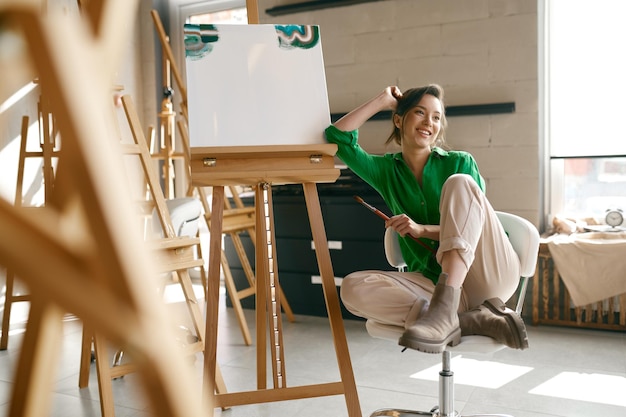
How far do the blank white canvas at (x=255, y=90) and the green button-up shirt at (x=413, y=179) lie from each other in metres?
0.11

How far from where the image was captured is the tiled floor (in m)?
2.22

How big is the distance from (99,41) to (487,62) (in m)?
3.42

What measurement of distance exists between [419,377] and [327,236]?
1.13 metres

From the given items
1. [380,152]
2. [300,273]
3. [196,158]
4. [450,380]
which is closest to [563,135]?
[380,152]

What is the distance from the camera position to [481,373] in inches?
101

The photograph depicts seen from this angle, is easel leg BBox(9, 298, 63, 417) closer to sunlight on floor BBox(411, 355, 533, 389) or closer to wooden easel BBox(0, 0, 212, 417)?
wooden easel BBox(0, 0, 212, 417)

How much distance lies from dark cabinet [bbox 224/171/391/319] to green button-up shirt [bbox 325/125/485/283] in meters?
1.19

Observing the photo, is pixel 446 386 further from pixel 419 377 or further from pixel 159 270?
pixel 159 270

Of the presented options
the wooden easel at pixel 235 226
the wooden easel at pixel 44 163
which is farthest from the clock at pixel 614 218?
the wooden easel at pixel 44 163

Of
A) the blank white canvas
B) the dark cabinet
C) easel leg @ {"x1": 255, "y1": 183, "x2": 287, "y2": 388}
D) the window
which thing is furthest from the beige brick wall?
easel leg @ {"x1": 255, "y1": 183, "x2": 287, "y2": 388}

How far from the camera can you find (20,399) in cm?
34

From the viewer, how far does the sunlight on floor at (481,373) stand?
2.45 metres

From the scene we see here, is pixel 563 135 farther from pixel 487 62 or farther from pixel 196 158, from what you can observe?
pixel 196 158

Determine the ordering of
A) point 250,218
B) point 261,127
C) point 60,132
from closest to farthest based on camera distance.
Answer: point 60,132, point 261,127, point 250,218
